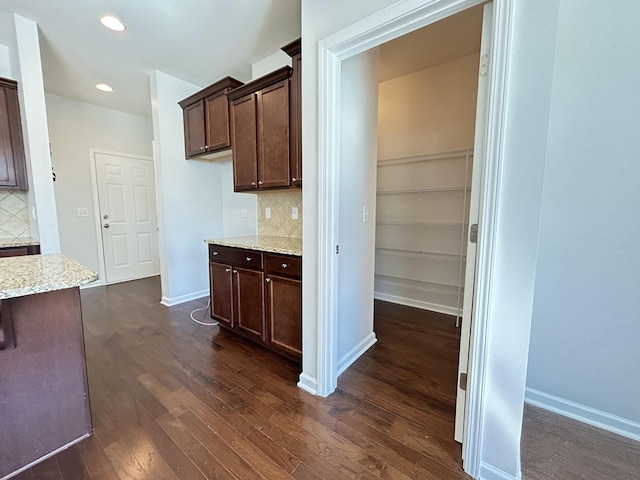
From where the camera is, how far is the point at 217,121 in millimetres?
2975

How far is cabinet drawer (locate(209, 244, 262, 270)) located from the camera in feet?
7.25

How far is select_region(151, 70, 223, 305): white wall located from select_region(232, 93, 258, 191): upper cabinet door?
109 centimetres

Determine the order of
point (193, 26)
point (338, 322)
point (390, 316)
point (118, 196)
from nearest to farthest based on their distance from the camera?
point (338, 322) → point (193, 26) → point (390, 316) → point (118, 196)

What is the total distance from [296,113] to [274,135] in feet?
0.92

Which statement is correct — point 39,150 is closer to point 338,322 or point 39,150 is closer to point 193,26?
point 193,26

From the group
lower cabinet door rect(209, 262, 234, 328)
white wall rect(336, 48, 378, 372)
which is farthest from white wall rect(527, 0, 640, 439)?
lower cabinet door rect(209, 262, 234, 328)

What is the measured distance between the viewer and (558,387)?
64.1 inches

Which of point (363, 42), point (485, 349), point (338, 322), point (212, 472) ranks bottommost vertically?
point (212, 472)

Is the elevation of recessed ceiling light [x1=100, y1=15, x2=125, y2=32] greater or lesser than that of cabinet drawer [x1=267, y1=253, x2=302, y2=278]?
greater

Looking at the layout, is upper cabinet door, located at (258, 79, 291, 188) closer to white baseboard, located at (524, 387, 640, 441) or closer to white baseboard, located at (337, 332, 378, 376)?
white baseboard, located at (337, 332, 378, 376)

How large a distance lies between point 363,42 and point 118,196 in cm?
451

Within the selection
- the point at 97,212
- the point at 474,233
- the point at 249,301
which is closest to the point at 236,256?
the point at 249,301

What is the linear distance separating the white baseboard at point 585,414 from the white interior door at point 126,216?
5.29 meters

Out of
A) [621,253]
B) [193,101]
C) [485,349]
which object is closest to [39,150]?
[193,101]
